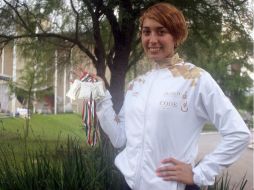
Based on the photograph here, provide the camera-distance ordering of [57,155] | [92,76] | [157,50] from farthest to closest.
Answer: [57,155] < [92,76] < [157,50]

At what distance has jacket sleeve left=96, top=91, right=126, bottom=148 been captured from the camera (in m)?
2.49

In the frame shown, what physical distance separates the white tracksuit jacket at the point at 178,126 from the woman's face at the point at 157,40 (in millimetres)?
75

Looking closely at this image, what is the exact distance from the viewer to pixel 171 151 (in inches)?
83.7

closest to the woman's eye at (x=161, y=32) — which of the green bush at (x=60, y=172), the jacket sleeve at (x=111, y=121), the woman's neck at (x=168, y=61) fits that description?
the woman's neck at (x=168, y=61)

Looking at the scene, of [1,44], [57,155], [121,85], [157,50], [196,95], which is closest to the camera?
[196,95]

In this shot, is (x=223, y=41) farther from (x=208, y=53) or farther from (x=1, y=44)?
(x=1, y=44)

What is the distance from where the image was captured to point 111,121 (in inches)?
97.8

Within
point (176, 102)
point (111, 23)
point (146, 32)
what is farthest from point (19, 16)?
point (176, 102)

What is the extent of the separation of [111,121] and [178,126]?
479 mm

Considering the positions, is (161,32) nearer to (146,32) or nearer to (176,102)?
(146,32)

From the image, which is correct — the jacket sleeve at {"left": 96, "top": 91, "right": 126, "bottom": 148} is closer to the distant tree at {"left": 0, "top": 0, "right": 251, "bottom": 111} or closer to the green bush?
the green bush

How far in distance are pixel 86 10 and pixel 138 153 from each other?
764 cm

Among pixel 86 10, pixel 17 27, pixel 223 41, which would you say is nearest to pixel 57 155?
pixel 86 10

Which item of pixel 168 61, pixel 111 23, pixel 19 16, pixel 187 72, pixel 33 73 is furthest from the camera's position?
pixel 33 73
